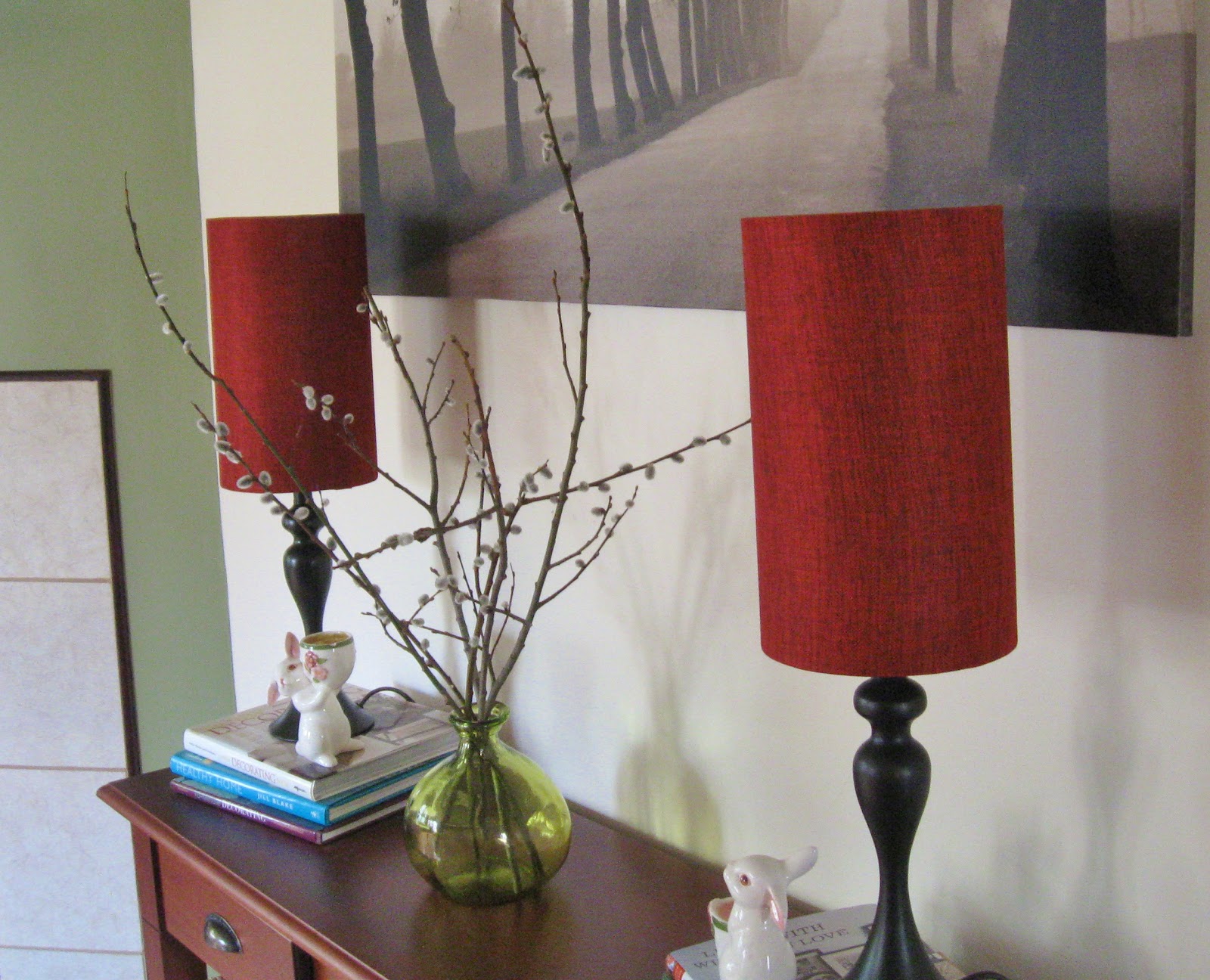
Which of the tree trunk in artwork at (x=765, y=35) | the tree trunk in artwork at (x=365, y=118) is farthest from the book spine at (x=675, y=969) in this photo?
the tree trunk in artwork at (x=365, y=118)

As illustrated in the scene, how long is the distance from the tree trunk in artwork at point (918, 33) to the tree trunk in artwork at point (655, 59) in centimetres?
31

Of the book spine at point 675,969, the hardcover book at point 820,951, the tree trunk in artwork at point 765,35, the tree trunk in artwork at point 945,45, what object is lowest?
the book spine at point 675,969

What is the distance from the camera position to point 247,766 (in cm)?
159

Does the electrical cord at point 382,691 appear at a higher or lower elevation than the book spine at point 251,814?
higher

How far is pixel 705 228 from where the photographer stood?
1.31m

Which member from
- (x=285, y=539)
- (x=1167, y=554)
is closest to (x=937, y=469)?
(x=1167, y=554)

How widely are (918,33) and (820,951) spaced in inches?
32.5

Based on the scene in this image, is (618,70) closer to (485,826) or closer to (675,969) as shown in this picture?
(485,826)

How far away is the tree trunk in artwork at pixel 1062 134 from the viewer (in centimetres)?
97

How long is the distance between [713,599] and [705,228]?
418mm

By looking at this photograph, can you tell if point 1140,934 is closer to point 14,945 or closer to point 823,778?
point 823,778

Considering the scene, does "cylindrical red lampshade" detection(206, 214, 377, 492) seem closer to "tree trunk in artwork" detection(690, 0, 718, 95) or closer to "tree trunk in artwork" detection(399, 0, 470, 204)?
"tree trunk in artwork" detection(399, 0, 470, 204)

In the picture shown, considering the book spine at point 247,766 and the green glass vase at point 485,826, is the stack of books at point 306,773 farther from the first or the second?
the green glass vase at point 485,826

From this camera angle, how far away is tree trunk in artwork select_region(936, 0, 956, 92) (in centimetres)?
105
